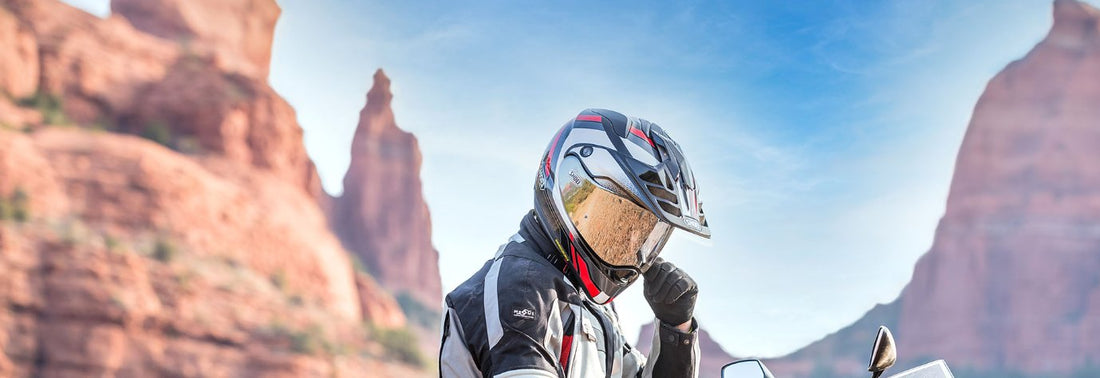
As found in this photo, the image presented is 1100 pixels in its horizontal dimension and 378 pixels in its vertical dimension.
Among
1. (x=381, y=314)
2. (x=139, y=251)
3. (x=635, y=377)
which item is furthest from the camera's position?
(x=381, y=314)

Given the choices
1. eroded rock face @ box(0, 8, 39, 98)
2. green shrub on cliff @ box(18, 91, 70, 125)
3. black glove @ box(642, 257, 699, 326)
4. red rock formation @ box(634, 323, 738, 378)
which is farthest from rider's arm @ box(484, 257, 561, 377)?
red rock formation @ box(634, 323, 738, 378)

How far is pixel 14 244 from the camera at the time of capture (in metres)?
27.2

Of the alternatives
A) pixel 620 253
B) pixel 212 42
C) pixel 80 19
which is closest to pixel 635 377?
pixel 620 253

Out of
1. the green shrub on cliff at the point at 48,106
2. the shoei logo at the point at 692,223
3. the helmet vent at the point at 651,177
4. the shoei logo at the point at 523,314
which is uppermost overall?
the green shrub on cliff at the point at 48,106

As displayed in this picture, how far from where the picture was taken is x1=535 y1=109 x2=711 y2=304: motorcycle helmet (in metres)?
2.13

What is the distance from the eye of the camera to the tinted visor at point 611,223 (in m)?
2.14

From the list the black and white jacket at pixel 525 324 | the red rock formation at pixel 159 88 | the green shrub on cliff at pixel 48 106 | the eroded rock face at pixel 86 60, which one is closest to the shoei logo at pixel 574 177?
the black and white jacket at pixel 525 324

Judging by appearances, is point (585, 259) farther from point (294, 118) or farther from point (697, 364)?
point (294, 118)

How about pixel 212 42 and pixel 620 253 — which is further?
pixel 212 42

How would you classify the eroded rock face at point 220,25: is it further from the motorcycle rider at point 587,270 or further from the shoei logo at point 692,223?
the shoei logo at point 692,223

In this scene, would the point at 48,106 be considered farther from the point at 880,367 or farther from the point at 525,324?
the point at 880,367

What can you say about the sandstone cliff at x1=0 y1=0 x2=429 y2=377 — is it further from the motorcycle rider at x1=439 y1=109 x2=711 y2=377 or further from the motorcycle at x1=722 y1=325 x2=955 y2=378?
the motorcycle at x1=722 y1=325 x2=955 y2=378

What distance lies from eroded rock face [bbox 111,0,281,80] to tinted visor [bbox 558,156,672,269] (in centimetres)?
4268

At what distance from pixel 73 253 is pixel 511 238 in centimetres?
2909
